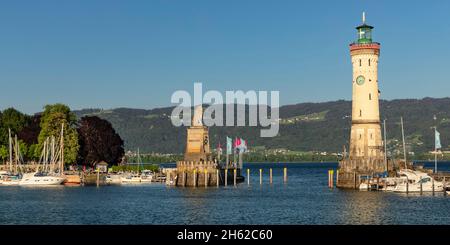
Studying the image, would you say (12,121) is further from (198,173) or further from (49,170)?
(198,173)

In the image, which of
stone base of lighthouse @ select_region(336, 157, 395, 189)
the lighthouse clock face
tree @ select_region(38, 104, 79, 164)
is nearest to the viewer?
the lighthouse clock face

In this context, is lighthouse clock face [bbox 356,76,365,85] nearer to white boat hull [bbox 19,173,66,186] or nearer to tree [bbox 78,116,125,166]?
white boat hull [bbox 19,173,66,186]

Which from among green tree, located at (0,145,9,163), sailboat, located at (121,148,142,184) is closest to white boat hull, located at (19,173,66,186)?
sailboat, located at (121,148,142,184)

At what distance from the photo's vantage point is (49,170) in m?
145

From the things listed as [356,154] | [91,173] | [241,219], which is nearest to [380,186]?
[356,154]

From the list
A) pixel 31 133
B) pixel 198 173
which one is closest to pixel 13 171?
pixel 31 133

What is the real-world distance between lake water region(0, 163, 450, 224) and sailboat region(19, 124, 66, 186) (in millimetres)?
29131

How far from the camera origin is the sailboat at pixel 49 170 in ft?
424

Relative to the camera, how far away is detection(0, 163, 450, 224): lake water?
206ft

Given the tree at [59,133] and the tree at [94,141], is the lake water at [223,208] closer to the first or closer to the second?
the tree at [59,133]

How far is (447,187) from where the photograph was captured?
90.9 m
